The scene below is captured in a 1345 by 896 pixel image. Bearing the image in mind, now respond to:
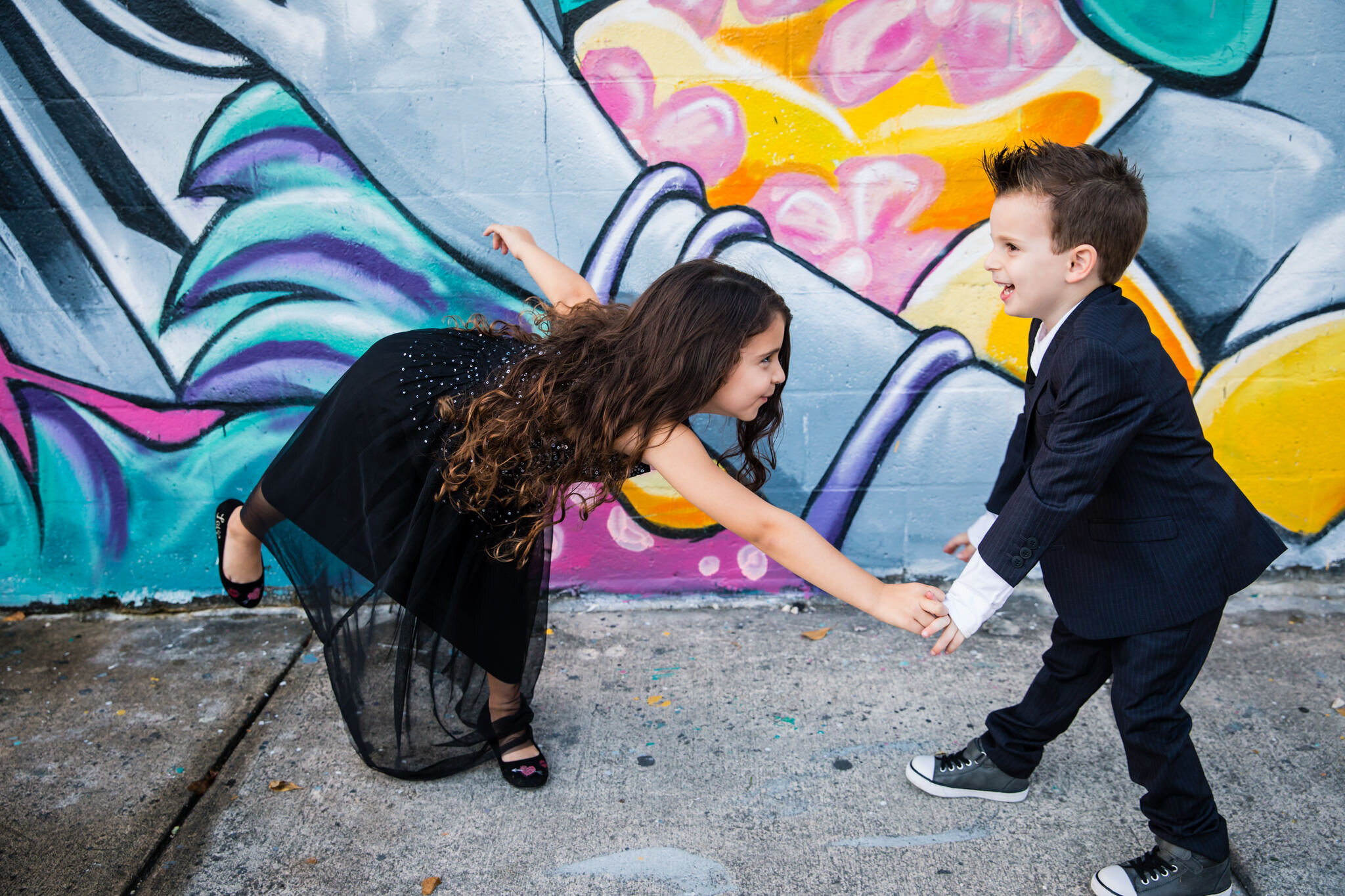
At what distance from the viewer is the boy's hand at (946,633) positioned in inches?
69.3

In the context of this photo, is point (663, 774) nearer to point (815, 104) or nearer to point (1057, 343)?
point (1057, 343)

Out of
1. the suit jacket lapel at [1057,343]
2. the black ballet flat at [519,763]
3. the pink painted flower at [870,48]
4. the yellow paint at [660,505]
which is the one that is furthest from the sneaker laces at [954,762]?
the pink painted flower at [870,48]

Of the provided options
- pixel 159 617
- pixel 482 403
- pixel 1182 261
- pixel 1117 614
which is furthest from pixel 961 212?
pixel 159 617

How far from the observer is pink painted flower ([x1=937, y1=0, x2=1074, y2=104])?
2.69 meters

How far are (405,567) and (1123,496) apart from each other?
60.7 inches

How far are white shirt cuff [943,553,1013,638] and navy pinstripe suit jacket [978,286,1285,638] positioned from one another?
0.03 meters

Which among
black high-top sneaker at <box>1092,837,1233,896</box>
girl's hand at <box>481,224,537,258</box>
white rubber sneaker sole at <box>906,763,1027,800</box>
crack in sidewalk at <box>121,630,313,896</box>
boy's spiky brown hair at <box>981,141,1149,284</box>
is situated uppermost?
boy's spiky brown hair at <box>981,141,1149,284</box>

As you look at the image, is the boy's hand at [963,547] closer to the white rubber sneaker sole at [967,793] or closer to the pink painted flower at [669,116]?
the white rubber sneaker sole at [967,793]

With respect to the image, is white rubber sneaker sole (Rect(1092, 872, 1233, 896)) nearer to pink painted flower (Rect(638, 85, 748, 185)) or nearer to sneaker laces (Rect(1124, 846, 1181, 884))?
sneaker laces (Rect(1124, 846, 1181, 884))

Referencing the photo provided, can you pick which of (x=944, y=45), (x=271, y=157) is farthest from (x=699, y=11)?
(x=271, y=157)

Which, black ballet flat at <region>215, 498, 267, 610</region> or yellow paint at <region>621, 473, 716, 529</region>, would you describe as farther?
yellow paint at <region>621, 473, 716, 529</region>

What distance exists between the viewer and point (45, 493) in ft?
10.0

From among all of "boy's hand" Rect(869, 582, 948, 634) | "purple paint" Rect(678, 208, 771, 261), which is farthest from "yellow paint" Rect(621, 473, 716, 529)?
"boy's hand" Rect(869, 582, 948, 634)

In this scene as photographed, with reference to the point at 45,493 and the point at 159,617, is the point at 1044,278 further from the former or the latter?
the point at 45,493
